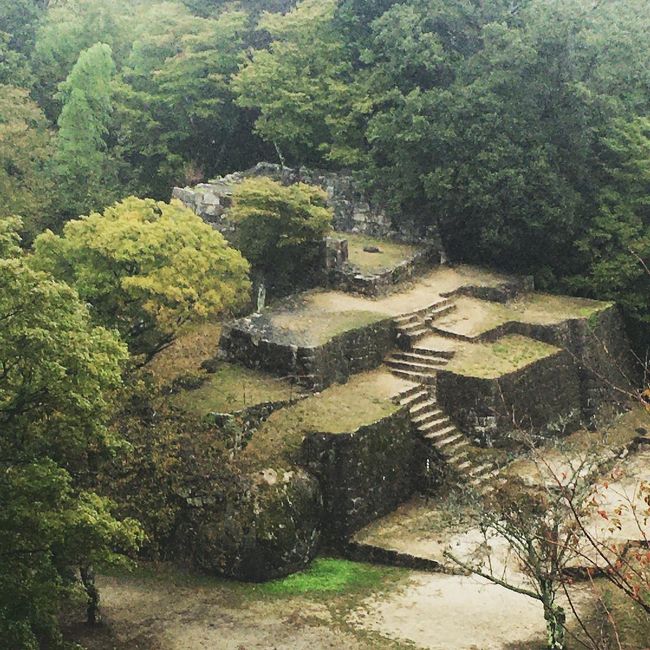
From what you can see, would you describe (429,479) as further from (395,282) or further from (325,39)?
(325,39)

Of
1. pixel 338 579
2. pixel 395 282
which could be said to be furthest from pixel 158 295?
pixel 395 282

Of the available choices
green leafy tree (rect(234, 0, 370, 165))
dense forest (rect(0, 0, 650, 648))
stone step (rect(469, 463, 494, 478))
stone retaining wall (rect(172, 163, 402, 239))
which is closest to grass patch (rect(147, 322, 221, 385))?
dense forest (rect(0, 0, 650, 648))

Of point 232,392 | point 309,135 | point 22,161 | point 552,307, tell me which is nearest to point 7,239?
point 232,392

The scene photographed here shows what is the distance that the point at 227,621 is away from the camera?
14914 mm

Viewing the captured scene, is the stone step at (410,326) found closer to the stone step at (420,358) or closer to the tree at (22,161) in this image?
the stone step at (420,358)

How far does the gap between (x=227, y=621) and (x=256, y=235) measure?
1118 centimetres

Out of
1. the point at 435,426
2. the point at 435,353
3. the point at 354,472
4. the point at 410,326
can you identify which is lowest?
the point at 354,472

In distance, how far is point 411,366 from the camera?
21328 mm

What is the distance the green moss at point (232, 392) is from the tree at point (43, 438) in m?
5.54

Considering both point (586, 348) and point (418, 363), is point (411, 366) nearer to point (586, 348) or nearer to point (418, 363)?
point (418, 363)

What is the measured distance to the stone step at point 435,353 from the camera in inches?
845

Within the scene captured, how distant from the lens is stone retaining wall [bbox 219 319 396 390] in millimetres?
19906

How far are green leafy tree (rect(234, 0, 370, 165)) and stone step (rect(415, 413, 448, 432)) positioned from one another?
32.3 ft

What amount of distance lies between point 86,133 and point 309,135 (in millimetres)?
6585
